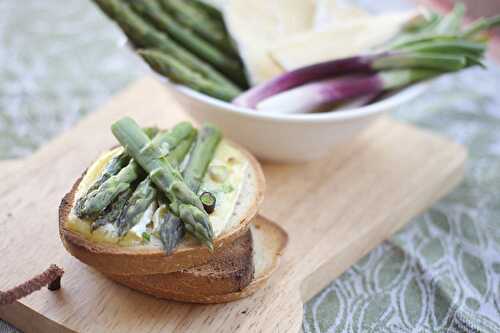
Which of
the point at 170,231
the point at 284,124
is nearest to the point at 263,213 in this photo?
the point at 284,124

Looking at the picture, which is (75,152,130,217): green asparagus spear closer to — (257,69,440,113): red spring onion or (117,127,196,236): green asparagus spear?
(117,127,196,236): green asparagus spear

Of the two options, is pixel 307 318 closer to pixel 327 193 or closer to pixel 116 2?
pixel 327 193

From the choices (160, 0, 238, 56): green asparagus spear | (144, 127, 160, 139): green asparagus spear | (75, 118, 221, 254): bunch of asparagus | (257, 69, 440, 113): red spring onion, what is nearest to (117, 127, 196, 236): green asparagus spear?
(75, 118, 221, 254): bunch of asparagus

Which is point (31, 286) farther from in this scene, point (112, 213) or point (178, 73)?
point (178, 73)

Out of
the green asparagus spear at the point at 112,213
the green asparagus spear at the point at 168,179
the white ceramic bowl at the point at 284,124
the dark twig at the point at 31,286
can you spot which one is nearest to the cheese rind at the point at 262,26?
the white ceramic bowl at the point at 284,124

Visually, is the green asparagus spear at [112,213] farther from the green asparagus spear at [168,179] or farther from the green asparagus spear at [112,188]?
the green asparagus spear at [168,179]

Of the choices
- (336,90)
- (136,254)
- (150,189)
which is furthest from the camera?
(336,90)

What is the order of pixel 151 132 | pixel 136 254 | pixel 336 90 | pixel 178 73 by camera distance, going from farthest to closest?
1. pixel 336 90
2. pixel 178 73
3. pixel 151 132
4. pixel 136 254
